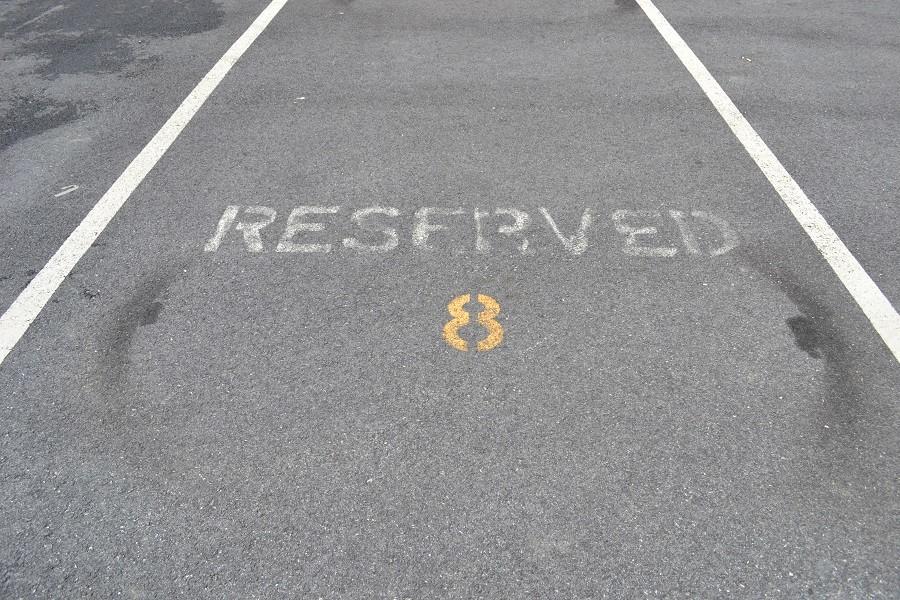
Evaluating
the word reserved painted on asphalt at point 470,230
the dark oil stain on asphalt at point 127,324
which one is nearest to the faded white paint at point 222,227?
the word reserved painted on asphalt at point 470,230

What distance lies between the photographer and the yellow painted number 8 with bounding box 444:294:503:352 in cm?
416

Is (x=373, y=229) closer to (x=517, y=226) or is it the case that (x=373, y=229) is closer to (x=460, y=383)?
(x=517, y=226)

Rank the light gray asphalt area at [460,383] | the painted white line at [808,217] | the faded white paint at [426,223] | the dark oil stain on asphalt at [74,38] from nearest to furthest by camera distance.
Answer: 1. the light gray asphalt area at [460,383]
2. the painted white line at [808,217]
3. the faded white paint at [426,223]
4. the dark oil stain on asphalt at [74,38]

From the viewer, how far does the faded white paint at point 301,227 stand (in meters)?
4.89

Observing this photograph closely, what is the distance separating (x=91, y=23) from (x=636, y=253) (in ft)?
24.1

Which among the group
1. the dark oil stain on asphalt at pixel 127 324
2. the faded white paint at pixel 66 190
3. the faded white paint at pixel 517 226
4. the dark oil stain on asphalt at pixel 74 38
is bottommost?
the dark oil stain on asphalt at pixel 127 324

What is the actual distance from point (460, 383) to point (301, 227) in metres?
1.89

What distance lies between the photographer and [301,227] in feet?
16.7

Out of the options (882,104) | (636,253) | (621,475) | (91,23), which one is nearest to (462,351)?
(621,475)

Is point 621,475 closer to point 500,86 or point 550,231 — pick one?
point 550,231

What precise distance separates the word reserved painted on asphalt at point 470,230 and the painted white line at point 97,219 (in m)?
0.88

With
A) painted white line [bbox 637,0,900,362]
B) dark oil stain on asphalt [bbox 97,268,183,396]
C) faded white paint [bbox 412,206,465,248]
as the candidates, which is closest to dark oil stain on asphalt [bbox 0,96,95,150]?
dark oil stain on asphalt [bbox 97,268,183,396]

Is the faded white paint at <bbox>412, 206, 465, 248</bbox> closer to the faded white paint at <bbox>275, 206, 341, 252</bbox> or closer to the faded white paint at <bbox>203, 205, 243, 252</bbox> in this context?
the faded white paint at <bbox>275, 206, 341, 252</bbox>

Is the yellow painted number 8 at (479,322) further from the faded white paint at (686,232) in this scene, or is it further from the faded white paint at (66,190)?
the faded white paint at (66,190)
